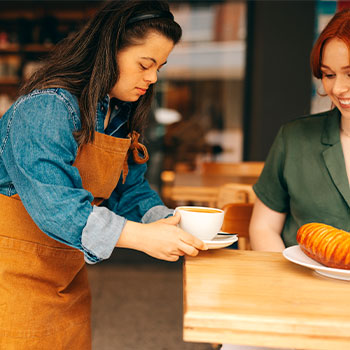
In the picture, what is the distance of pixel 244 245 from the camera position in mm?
1933

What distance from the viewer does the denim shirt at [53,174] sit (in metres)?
0.94

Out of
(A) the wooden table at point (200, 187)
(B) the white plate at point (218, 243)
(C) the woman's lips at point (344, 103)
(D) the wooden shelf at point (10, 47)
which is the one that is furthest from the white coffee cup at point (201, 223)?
(D) the wooden shelf at point (10, 47)

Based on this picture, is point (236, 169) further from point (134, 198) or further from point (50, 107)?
point (50, 107)

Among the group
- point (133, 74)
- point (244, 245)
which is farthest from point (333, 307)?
point (244, 245)

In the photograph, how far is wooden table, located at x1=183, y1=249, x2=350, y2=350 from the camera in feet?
2.40

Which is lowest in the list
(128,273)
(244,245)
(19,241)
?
(128,273)

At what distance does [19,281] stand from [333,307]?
737 millimetres

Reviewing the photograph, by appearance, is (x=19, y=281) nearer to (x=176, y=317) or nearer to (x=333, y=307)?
(x=333, y=307)

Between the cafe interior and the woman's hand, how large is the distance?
5 centimetres

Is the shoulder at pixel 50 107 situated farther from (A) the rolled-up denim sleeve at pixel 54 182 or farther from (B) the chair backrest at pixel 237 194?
(B) the chair backrest at pixel 237 194

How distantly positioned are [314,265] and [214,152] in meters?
4.21

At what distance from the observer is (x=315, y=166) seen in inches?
→ 53.9

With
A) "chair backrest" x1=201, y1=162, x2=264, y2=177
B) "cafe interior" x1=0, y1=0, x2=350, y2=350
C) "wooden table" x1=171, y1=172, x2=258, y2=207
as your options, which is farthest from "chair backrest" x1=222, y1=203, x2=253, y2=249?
"chair backrest" x1=201, y1=162, x2=264, y2=177

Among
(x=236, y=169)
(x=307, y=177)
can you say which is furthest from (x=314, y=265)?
(x=236, y=169)
